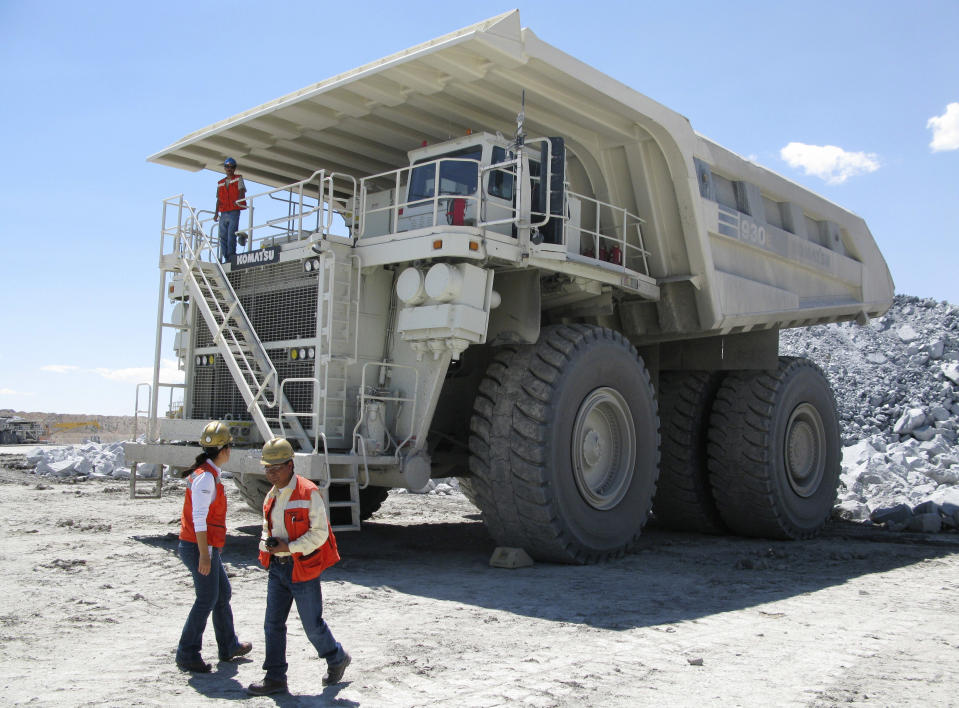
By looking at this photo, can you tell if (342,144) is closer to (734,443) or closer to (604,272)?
(604,272)

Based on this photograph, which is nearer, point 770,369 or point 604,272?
point 604,272

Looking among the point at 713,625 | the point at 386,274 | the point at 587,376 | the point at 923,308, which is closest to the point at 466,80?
the point at 386,274

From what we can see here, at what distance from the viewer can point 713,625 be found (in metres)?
5.59

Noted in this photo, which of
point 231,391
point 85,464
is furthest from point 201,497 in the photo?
point 85,464

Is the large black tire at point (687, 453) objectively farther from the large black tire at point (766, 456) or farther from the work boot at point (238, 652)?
the work boot at point (238, 652)

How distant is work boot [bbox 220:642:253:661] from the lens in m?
4.62

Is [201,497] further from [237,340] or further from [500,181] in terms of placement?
[500,181]

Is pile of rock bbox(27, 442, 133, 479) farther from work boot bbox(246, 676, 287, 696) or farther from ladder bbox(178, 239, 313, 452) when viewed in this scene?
work boot bbox(246, 676, 287, 696)

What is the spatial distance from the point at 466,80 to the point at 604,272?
2173mm

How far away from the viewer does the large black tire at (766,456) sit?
408 inches

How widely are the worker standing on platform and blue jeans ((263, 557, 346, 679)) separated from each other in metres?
5.64

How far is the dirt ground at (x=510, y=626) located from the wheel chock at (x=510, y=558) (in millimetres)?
123

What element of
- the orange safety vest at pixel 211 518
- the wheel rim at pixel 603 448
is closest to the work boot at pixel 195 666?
the orange safety vest at pixel 211 518

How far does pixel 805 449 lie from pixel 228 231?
7542 mm
